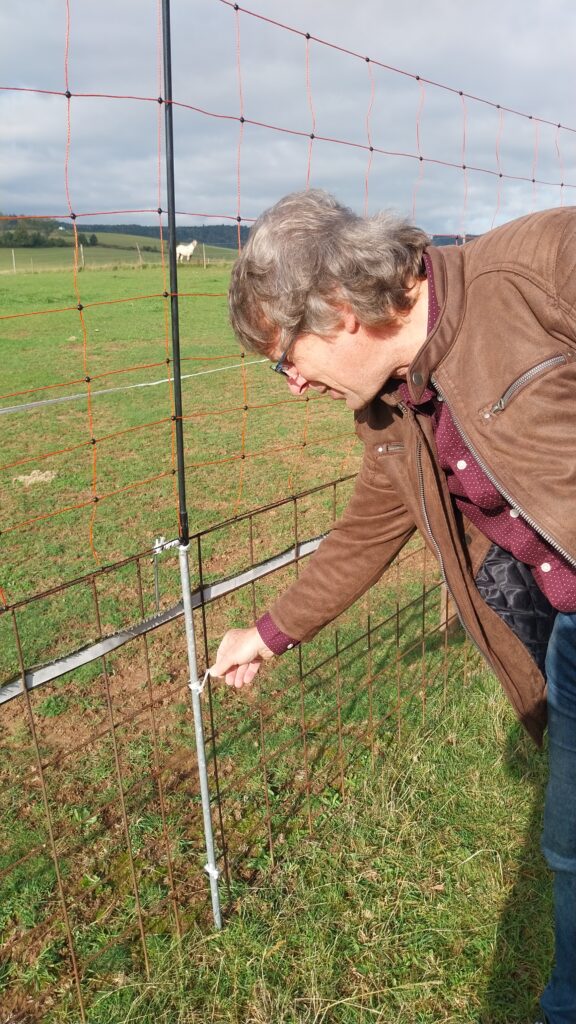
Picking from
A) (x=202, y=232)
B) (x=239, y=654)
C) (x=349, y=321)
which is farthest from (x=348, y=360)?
(x=202, y=232)

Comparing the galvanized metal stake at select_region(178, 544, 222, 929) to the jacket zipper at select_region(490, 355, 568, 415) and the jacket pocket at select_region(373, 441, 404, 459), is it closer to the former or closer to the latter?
the jacket pocket at select_region(373, 441, 404, 459)

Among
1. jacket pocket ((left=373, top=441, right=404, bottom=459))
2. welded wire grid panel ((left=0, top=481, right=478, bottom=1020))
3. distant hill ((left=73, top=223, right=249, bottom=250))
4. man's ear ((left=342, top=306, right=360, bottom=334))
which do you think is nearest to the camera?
man's ear ((left=342, top=306, right=360, bottom=334))

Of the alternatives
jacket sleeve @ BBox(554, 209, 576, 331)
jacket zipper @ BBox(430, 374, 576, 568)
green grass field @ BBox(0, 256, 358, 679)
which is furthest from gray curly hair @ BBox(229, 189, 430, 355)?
green grass field @ BBox(0, 256, 358, 679)

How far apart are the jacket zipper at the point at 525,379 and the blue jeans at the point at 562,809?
498 millimetres

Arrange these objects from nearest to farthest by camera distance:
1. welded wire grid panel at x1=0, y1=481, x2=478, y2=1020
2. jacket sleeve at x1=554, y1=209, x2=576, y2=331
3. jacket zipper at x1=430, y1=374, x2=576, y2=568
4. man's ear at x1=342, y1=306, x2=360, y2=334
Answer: jacket sleeve at x1=554, y1=209, x2=576, y2=331 → jacket zipper at x1=430, y1=374, x2=576, y2=568 → man's ear at x1=342, y1=306, x2=360, y2=334 → welded wire grid panel at x1=0, y1=481, x2=478, y2=1020

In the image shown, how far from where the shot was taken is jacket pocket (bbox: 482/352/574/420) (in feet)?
4.50

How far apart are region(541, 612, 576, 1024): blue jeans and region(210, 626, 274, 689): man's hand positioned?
80 centimetres

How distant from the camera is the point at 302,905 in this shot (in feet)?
7.88

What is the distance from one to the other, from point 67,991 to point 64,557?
3223 mm

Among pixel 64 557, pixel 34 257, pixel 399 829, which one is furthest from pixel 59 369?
pixel 34 257

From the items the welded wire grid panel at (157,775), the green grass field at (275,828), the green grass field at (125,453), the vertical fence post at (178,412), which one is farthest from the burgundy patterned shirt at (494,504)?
the green grass field at (125,453)

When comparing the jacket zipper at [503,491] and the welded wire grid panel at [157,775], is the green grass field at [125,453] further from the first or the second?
the jacket zipper at [503,491]

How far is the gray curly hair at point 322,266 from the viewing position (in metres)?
1.48

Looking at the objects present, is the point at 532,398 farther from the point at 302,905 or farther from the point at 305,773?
the point at 305,773
